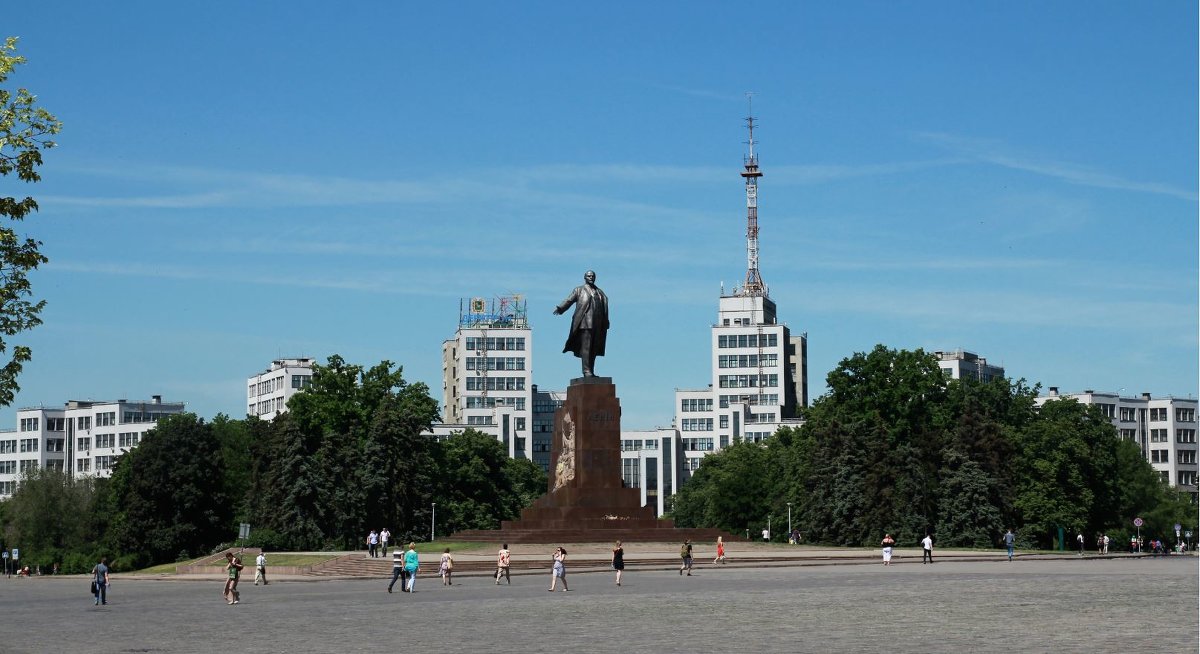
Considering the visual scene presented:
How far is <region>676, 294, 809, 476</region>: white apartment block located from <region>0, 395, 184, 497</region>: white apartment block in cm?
5915

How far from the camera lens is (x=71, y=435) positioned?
18950cm

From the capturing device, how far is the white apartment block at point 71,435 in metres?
183

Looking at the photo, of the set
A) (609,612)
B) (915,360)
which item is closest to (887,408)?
(915,360)

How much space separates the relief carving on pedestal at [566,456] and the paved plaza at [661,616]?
1511 cm

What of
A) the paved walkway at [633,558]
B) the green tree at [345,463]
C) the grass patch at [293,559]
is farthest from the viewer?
the green tree at [345,463]

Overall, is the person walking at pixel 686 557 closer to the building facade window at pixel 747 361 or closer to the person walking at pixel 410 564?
the person walking at pixel 410 564

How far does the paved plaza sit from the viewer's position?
76.6 ft

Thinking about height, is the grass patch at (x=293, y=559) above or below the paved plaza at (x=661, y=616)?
below

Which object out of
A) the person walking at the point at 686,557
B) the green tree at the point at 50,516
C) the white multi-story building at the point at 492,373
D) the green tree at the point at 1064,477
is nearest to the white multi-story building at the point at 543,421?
the white multi-story building at the point at 492,373

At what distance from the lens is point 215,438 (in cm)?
9350

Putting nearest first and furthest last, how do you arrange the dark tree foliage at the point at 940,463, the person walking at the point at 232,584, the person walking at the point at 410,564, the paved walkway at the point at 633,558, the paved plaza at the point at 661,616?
the paved plaza at the point at 661,616 → the person walking at the point at 232,584 → the person walking at the point at 410,564 → the paved walkway at the point at 633,558 → the dark tree foliage at the point at 940,463

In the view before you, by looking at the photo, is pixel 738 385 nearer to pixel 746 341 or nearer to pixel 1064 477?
pixel 746 341

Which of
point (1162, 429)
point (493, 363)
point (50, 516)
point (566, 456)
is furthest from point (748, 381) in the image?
point (566, 456)

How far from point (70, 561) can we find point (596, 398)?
39.4 metres
